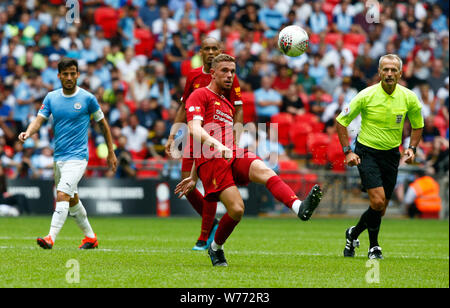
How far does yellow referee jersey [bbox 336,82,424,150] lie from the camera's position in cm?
1017

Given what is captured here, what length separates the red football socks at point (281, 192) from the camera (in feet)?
26.8

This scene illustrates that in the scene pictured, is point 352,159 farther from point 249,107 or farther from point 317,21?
point 317,21

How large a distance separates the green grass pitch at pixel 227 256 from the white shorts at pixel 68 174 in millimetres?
764

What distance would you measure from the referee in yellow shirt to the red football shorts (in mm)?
1931

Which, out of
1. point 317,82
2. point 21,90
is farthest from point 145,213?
point 317,82

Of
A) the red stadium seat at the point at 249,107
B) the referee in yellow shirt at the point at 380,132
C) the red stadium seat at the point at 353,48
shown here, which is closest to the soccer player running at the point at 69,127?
the referee in yellow shirt at the point at 380,132

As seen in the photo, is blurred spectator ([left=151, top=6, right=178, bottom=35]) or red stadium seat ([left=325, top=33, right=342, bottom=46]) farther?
red stadium seat ([left=325, top=33, right=342, bottom=46])

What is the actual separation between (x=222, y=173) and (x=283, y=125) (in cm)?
1211

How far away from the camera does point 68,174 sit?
33.6ft

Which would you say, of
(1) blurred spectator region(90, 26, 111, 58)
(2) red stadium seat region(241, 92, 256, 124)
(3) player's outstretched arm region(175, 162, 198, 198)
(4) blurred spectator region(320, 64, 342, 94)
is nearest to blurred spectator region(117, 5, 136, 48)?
(1) blurred spectator region(90, 26, 111, 58)

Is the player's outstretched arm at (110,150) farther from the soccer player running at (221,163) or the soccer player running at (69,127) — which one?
→ the soccer player running at (221,163)

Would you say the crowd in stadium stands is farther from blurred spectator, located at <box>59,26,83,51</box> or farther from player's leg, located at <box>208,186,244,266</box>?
player's leg, located at <box>208,186,244,266</box>

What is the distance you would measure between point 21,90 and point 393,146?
13.1m

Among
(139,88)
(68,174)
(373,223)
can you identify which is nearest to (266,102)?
(139,88)
